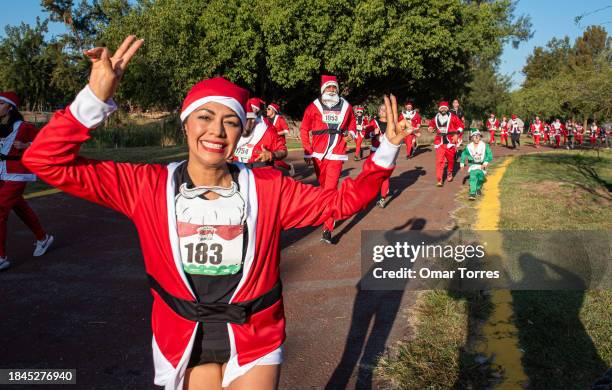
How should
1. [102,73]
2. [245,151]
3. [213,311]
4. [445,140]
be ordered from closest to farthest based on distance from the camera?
[102,73], [213,311], [245,151], [445,140]

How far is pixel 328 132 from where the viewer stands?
26.6 feet

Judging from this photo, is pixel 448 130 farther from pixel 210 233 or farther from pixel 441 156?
pixel 210 233

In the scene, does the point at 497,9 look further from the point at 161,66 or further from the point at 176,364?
the point at 176,364

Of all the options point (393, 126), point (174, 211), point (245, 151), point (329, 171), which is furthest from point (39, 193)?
point (393, 126)

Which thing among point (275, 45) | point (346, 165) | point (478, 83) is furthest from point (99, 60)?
point (478, 83)

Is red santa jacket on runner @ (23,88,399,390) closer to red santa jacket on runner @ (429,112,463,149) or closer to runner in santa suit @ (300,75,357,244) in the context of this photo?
runner in santa suit @ (300,75,357,244)

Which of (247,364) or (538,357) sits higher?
(247,364)

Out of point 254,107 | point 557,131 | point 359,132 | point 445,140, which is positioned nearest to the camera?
point 254,107

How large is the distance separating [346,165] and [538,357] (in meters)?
13.6

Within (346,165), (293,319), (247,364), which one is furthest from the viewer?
(346,165)

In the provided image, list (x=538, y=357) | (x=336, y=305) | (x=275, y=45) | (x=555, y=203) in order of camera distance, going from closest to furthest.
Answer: (x=538, y=357), (x=336, y=305), (x=555, y=203), (x=275, y=45)

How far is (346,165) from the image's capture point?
680 inches

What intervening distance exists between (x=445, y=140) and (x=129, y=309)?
401 inches

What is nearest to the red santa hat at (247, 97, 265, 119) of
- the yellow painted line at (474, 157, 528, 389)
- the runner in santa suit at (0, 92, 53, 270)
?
the runner in santa suit at (0, 92, 53, 270)
